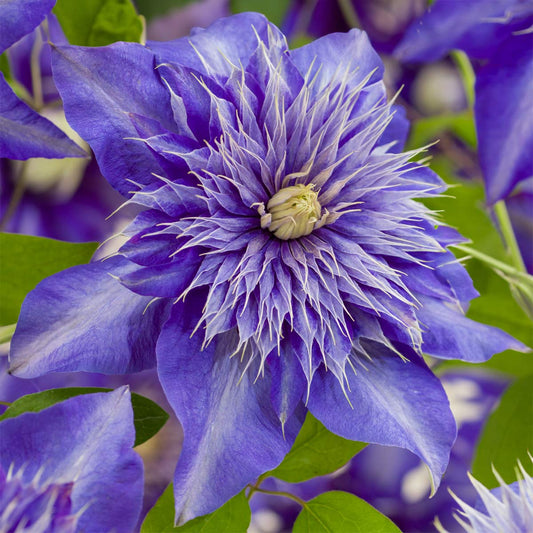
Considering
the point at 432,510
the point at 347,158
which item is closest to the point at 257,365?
the point at 347,158

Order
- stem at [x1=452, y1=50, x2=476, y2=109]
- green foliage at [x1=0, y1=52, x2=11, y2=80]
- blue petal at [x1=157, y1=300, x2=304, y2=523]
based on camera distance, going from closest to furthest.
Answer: blue petal at [x1=157, y1=300, x2=304, y2=523]
green foliage at [x1=0, y1=52, x2=11, y2=80]
stem at [x1=452, y1=50, x2=476, y2=109]

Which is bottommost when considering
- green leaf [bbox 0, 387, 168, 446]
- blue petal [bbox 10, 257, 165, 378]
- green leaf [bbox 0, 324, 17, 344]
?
green leaf [bbox 0, 387, 168, 446]

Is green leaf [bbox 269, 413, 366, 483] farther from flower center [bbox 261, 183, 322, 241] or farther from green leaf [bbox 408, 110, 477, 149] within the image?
green leaf [bbox 408, 110, 477, 149]

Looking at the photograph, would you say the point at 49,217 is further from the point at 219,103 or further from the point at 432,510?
the point at 432,510

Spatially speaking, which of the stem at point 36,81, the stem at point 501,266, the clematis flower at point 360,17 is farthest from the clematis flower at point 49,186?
the stem at point 501,266

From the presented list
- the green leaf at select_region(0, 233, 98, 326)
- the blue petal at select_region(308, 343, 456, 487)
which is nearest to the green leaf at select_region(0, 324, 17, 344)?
the green leaf at select_region(0, 233, 98, 326)

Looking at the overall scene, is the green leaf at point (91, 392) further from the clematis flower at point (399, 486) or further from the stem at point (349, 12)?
the stem at point (349, 12)
